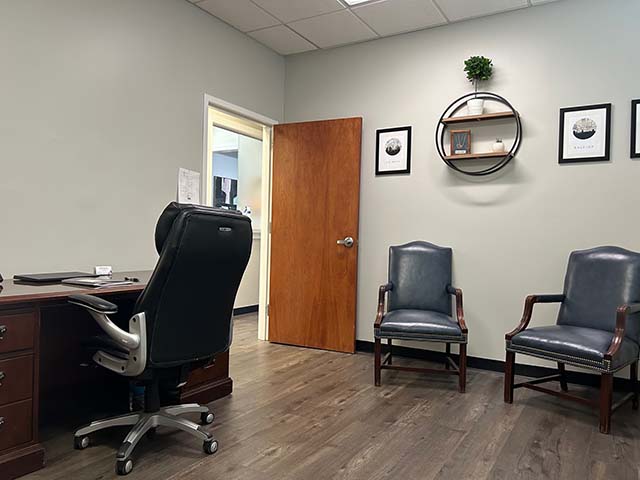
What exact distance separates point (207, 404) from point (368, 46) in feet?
10.4

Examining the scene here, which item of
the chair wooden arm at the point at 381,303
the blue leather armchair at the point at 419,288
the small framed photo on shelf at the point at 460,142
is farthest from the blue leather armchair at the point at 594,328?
the small framed photo on shelf at the point at 460,142

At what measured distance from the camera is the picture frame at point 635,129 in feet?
10.1

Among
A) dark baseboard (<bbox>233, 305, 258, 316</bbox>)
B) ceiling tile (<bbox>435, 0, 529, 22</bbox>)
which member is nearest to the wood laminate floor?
dark baseboard (<bbox>233, 305, 258, 316</bbox>)

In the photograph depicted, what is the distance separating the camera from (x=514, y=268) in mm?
3510

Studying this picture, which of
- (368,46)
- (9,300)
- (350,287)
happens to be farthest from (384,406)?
(368,46)

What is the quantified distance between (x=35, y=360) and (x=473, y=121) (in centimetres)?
320

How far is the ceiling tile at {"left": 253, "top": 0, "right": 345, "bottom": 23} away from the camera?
11.3 feet

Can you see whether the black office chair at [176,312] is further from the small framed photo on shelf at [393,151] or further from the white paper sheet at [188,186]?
the small framed photo on shelf at [393,151]

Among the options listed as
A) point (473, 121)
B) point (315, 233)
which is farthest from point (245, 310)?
point (473, 121)

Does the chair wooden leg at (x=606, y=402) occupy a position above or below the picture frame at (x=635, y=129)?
below

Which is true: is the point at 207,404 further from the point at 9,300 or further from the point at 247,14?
the point at 247,14

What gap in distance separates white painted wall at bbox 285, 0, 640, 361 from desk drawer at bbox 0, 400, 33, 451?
2703mm

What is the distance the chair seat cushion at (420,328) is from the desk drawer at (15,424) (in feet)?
6.58

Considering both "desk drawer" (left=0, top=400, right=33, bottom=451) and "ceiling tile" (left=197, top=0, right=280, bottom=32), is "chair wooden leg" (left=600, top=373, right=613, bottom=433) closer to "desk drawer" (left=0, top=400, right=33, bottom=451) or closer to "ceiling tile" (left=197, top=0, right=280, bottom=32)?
"desk drawer" (left=0, top=400, right=33, bottom=451)
